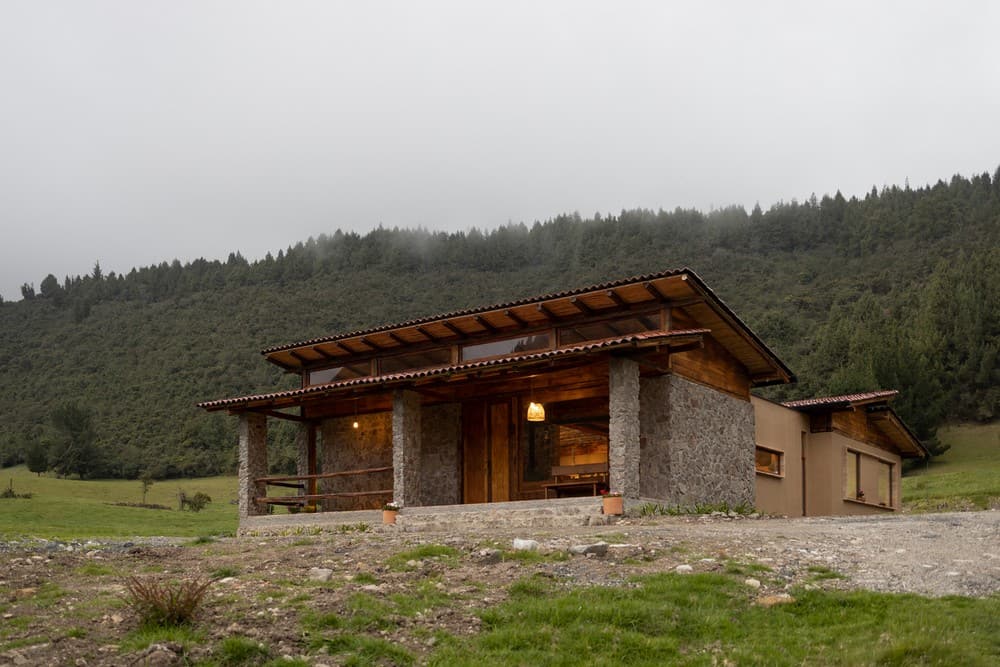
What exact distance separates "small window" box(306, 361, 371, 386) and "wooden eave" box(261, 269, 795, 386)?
165mm

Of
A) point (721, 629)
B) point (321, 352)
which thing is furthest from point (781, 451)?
point (721, 629)

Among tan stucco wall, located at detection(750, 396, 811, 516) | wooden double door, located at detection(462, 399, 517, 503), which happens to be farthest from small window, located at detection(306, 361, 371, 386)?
tan stucco wall, located at detection(750, 396, 811, 516)

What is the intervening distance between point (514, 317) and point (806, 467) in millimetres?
10638

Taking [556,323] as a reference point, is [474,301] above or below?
→ above

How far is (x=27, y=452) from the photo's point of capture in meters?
67.4

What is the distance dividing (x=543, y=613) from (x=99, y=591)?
15.9ft

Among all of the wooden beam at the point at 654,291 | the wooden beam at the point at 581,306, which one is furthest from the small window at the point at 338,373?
the wooden beam at the point at 654,291

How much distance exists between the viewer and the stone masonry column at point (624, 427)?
17906 mm

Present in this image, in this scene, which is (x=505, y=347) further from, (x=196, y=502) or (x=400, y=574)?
(x=196, y=502)

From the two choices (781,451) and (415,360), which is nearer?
(415,360)

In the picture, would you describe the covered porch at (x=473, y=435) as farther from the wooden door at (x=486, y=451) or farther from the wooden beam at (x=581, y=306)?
the wooden beam at (x=581, y=306)

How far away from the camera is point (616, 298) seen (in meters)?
20.1

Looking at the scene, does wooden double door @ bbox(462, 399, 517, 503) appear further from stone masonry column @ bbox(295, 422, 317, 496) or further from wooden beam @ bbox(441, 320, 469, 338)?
stone masonry column @ bbox(295, 422, 317, 496)

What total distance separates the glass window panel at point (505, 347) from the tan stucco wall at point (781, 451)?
236 inches
